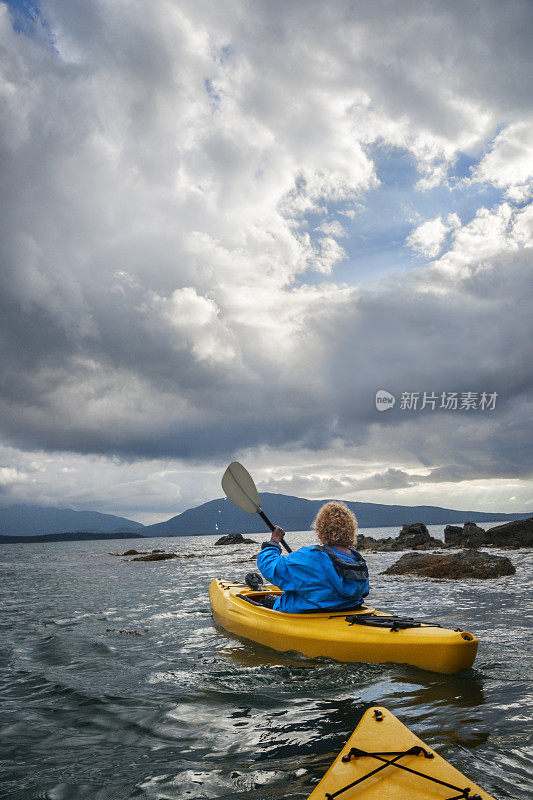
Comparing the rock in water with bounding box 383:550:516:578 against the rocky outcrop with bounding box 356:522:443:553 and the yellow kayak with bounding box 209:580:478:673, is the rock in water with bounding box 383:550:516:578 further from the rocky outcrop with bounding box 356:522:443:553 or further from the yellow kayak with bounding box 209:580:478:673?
the rocky outcrop with bounding box 356:522:443:553

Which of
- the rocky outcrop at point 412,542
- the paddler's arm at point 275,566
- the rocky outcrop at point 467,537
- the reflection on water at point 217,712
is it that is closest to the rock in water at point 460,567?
the reflection on water at point 217,712

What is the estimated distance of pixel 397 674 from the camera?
5.05 meters

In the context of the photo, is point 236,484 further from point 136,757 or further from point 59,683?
point 136,757

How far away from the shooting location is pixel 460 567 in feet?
50.6

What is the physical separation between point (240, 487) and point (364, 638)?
5093mm

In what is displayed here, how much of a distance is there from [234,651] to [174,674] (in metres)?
1.10

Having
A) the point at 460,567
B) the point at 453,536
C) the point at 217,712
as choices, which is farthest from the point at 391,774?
the point at 453,536

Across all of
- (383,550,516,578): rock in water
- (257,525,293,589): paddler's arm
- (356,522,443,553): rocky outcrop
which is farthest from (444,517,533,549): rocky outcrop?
(257,525,293,589): paddler's arm

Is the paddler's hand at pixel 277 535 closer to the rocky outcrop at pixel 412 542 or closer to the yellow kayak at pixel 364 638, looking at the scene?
the yellow kayak at pixel 364 638

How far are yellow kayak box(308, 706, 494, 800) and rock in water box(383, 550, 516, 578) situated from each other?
13.6 m

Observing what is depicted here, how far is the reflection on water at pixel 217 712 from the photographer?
3.19 meters

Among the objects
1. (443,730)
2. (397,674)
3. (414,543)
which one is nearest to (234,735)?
(443,730)

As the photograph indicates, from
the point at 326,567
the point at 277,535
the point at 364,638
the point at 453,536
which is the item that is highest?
the point at 277,535

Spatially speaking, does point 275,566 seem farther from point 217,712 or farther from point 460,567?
point 460,567
